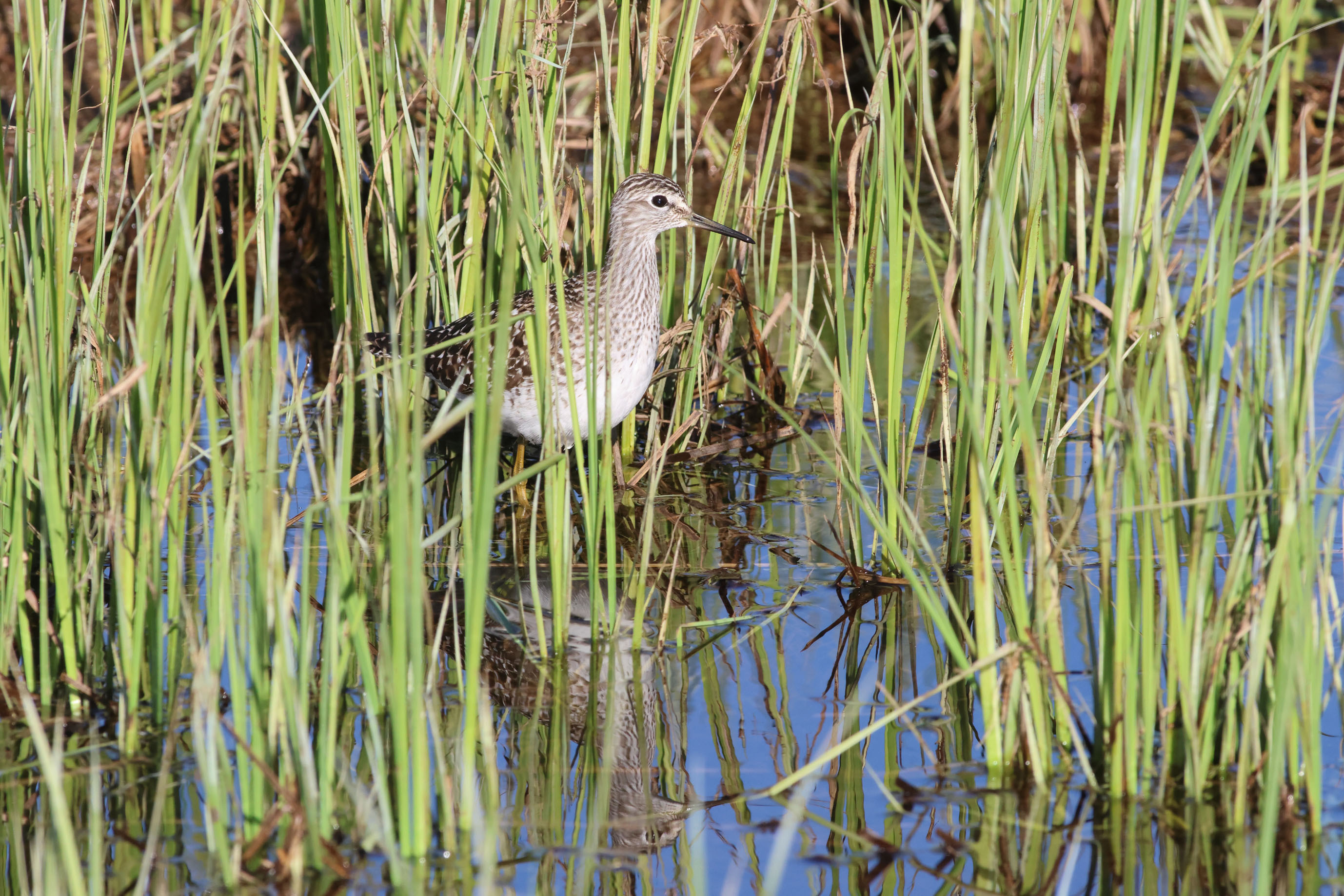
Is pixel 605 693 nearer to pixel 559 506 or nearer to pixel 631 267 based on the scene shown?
pixel 559 506

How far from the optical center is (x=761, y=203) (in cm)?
559

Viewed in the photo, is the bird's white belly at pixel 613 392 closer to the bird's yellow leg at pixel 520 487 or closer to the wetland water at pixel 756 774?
the bird's yellow leg at pixel 520 487

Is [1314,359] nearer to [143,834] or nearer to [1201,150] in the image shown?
[1201,150]

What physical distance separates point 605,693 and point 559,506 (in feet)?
1.82

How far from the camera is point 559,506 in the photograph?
4.31 meters

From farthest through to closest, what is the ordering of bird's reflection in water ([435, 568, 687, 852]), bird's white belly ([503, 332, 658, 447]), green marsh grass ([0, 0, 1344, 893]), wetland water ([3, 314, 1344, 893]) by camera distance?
1. bird's white belly ([503, 332, 658, 447])
2. bird's reflection in water ([435, 568, 687, 852])
3. wetland water ([3, 314, 1344, 893])
4. green marsh grass ([0, 0, 1344, 893])

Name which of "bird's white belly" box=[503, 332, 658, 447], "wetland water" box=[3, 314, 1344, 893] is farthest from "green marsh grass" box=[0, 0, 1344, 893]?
"bird's white belly" box=[503, 332, 658, 447]

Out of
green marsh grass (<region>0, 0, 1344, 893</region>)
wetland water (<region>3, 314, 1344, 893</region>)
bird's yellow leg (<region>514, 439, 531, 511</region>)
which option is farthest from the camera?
bird's yellow leg (<region>514, 439, 531, 511</region>)

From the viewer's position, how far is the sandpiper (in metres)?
5.46

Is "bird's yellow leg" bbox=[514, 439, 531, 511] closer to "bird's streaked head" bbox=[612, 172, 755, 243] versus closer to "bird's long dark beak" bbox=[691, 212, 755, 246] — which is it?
"bird's streaked head" bbox=[612, 172, 755, 243]

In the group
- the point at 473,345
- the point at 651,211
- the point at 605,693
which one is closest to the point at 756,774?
the point at 605,693

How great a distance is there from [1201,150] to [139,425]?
273 centimetres

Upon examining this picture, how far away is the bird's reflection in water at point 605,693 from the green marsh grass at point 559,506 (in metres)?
0.03

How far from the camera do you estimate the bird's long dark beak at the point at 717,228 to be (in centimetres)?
553
